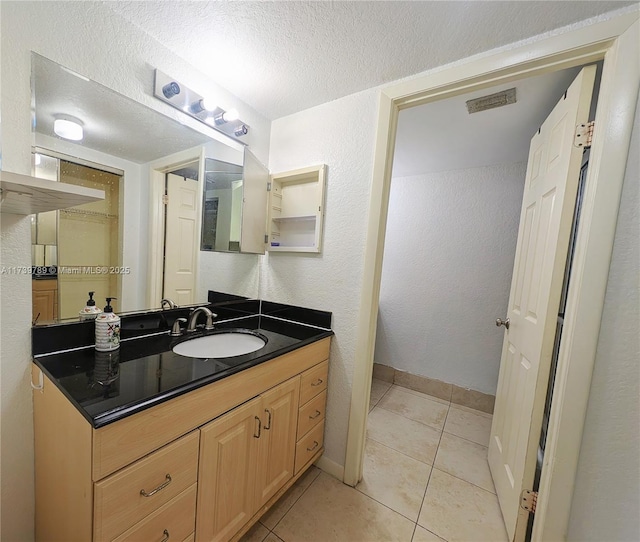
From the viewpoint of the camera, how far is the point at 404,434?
189 centimetres

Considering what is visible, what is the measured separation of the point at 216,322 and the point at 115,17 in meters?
1.42

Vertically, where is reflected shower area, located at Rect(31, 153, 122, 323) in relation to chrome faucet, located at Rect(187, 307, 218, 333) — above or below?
above

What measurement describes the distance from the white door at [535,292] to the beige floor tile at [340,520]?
0.54 m

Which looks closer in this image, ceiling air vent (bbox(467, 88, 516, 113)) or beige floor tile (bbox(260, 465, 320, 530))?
beige floor tile (bbox(260, 465, 320, 530))

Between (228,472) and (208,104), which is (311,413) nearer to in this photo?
(228,472)

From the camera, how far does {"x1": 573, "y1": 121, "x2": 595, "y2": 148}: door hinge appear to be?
0.99m

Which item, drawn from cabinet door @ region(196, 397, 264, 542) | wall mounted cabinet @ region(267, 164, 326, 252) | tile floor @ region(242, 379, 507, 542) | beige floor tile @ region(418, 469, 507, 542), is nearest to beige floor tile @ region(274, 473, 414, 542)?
tile floor @ region(242, 379, 507, 542)

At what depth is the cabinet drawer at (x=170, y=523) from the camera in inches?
28.1

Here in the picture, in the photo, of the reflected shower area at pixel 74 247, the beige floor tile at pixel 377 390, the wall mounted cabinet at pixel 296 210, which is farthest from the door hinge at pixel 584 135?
the beige floor tile at pixel 377 390

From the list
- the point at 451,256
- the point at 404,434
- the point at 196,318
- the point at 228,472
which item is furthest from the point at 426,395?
the point at 196,318

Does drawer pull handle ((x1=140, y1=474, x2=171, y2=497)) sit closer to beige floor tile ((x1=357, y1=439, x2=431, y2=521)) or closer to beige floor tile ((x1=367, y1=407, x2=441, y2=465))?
beige floor tile ((x1=357, y1=439, x2=431, y2=521))

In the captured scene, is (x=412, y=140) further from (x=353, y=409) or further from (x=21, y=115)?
(x=21, y=115)

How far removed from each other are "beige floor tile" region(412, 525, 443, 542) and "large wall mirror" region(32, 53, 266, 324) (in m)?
1.60

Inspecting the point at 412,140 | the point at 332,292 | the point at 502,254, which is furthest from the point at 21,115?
the point at 502,254
